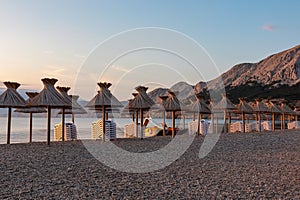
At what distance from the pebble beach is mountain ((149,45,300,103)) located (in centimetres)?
826

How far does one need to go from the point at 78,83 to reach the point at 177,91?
20.9ft

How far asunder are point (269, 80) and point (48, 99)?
4090 inches

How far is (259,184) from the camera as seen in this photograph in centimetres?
491

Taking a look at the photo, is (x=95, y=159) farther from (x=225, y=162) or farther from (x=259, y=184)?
(x=259, y=184)

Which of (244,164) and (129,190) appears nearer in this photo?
(129,190)

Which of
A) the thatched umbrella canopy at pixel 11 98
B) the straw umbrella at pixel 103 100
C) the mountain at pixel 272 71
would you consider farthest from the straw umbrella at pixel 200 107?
the mountain at pixel 272 71

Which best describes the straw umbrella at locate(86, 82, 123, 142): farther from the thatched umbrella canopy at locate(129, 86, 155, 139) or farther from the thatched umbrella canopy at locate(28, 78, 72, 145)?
the thatched umbrella canopy at locate(28, 78, 72, 145)

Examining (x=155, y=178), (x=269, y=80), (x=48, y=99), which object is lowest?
(x=155, y=178)

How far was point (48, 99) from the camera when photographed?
9.69 meters

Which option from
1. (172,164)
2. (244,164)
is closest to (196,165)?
(172,164)

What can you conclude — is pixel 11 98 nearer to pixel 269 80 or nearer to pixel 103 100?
pixel 103 100

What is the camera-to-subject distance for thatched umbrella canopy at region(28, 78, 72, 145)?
31.5 ft

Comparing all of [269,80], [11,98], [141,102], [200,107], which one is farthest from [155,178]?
[269,80]

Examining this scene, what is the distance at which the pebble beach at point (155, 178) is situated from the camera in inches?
169
